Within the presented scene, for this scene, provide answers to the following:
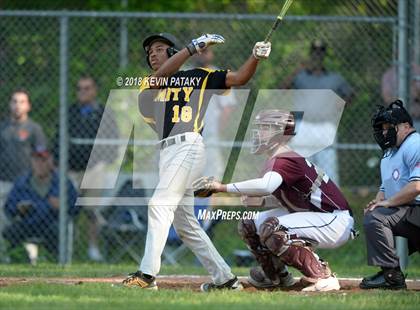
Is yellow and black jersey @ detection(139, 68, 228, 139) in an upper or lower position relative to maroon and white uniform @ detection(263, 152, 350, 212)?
upper

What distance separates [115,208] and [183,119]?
12.0 feet

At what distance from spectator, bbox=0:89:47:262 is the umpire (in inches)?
185

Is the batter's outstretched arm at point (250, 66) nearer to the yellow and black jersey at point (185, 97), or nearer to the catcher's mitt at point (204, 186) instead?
the yellow and black jersey at point (185, 97)

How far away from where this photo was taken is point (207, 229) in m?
11.6

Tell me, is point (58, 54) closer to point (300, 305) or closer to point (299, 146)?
point (299, 146)

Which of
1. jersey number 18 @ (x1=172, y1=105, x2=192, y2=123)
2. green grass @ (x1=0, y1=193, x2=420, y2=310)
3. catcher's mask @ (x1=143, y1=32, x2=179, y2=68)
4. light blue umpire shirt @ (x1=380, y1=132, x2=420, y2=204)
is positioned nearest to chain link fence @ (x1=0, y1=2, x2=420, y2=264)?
green grass @ (x1=0, y1=193, x2=420, y2=310)

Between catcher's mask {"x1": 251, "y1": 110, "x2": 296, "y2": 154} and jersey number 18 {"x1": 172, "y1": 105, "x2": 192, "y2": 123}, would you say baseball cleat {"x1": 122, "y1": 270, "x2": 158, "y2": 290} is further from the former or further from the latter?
catcher's mask {"x1": 251, "y1": 110, "x2": 296, "y2": 154}

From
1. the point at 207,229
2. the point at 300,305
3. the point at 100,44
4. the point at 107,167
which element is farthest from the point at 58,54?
the point at 300,305

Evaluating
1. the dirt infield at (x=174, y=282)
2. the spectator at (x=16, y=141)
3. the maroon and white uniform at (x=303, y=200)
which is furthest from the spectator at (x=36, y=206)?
the maroon and white uniform at (x=303, y=200)

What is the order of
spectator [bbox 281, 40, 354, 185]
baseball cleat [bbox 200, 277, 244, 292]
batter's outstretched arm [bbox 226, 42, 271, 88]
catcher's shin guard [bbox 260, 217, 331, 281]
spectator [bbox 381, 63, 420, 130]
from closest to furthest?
batter's outstretched arm [bbox 226, 42, 271, 88]
catcher's shin guard [bbox 260, 217, 331, 281]
baseball cleat [bbox 200, 277, 244, 292]
spectator [bbox 381, 63, 420, 130]
spectator [bbox 281, 40, 354, 185]

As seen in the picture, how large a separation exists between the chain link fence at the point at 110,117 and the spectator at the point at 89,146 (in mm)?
11

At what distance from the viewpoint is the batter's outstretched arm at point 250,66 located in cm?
807

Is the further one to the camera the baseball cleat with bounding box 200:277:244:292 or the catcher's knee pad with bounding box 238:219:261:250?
the catcher's knee pad with bounding box 238:219:261:250

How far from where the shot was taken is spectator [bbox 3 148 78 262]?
11906mm
